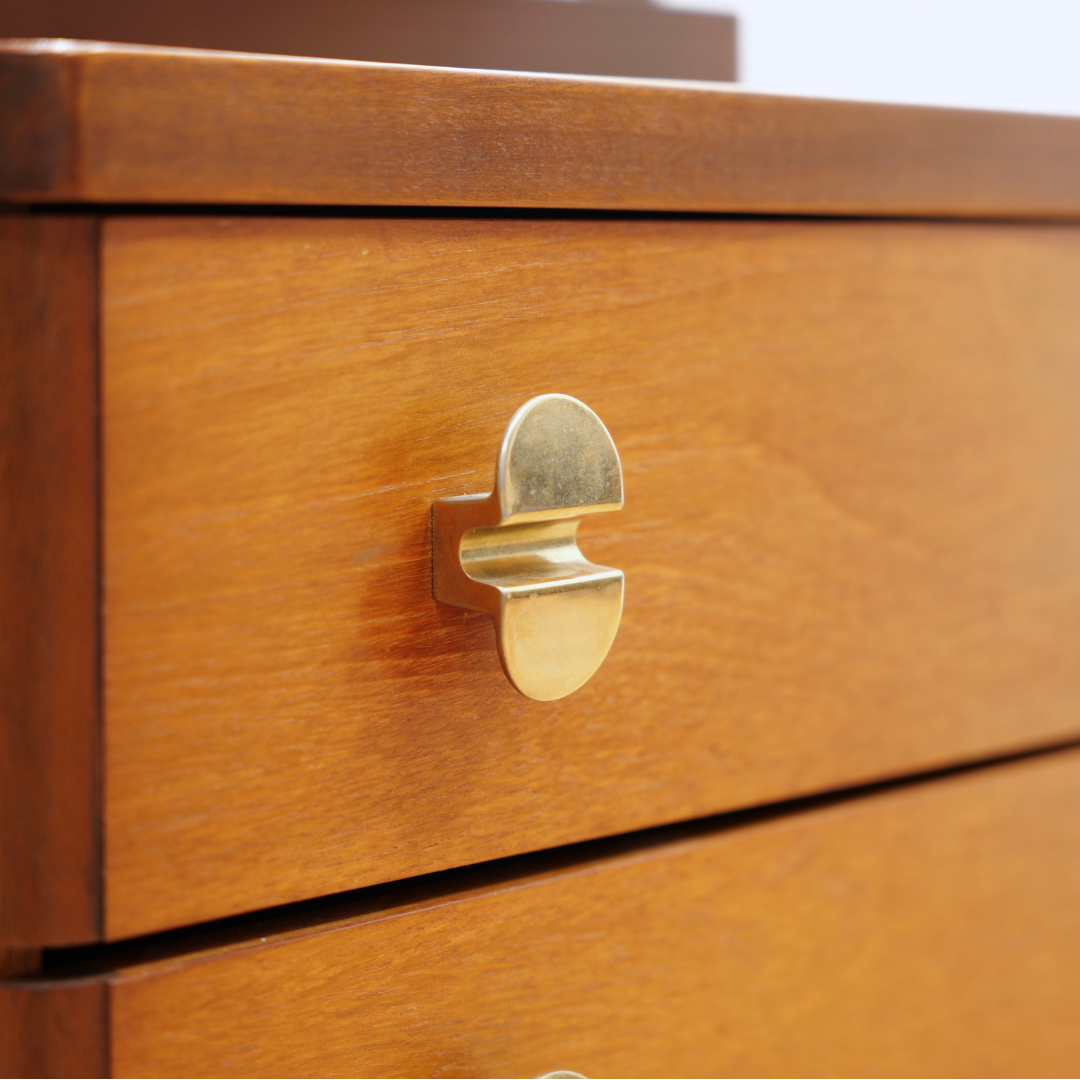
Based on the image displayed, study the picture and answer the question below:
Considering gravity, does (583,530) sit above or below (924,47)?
below

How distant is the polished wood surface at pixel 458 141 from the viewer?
20 centimetres

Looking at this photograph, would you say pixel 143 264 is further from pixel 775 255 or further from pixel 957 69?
pixel 957 69

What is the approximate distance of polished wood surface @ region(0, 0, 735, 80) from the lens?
338 mm

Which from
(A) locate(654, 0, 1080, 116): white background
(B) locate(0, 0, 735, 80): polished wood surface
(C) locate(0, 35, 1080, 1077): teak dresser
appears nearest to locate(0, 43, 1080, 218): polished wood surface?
(C) locate(0, 35, 1080, 1077): teak dresser

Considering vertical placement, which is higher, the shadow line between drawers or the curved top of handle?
the curved top of handle

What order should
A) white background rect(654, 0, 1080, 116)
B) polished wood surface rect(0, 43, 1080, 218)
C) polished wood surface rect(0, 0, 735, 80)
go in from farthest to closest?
white background rect(654, 0, 1080, 116) < polished wood surface rect(0, 0, 735, 80) < polished wood surface rect(0, 43, 1080, 218)

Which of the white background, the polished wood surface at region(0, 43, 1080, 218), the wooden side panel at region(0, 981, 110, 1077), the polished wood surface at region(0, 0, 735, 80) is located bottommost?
the wooden side panel at region(0, 981, 110, 1077)

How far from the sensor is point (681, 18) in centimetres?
44

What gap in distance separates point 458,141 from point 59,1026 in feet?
0.69

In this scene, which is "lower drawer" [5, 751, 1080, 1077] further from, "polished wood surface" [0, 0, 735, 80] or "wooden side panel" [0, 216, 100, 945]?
"polished wood surface" [0, 0, 735, 80]

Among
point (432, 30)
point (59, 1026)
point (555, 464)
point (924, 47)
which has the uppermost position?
point (924, 47)

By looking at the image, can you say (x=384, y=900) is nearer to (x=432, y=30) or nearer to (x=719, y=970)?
(x=719, y=970)

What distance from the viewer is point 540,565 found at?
25 centimetres

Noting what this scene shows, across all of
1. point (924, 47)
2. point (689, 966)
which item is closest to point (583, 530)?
point (689, 966)
